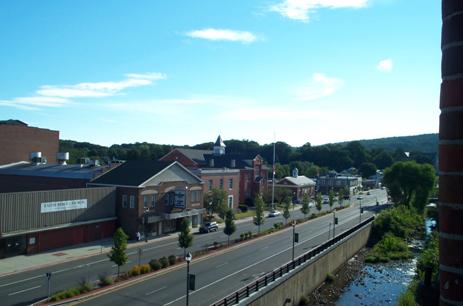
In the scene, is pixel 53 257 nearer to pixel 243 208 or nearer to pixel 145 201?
pixel 145 201

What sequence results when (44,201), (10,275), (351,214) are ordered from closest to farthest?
(10,275) < (44,201) < (351,214)

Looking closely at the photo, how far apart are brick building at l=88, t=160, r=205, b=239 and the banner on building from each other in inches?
211

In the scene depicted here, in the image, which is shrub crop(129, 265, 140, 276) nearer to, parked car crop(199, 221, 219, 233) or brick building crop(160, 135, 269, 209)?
parked car crop(199, 221, 219, 233)

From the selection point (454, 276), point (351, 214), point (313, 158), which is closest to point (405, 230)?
point (351, 214)

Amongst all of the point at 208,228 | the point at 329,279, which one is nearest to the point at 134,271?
the point at 329,279

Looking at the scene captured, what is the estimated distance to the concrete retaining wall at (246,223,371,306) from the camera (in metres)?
27.1

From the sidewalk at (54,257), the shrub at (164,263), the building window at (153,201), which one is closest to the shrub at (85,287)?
the shrub at (164,263)

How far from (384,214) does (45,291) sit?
53.0 meters

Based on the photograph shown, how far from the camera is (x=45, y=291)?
28.0 metres

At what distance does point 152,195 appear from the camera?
51.6m

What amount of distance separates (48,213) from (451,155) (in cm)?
4244

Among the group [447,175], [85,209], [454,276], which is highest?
[447,175]

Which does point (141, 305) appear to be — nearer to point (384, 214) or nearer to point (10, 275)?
point (10, 275)

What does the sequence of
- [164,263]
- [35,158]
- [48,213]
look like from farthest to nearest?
[35,158], [48,213], [164,263]
